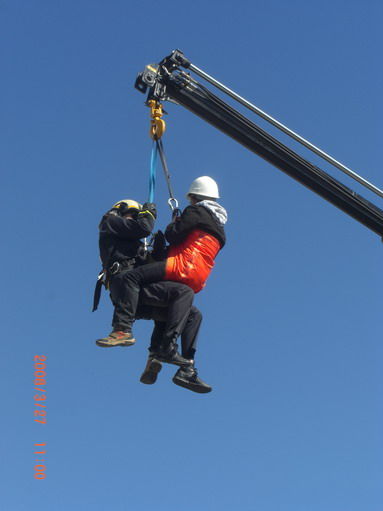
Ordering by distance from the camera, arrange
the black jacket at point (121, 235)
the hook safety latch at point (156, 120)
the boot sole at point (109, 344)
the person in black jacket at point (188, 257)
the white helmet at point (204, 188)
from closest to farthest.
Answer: the boot sole at point (109, 344)
the person in black jacket at point (188, 257)
the black jacket at point (121, 235)
the white helmet at point (204, 188)
the hook safety latch at point (156, 120)

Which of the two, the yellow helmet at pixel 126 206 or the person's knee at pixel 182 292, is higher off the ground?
the yellow helmet at pixel 126 206

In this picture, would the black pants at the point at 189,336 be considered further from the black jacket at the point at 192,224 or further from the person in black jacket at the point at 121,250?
the black jacket at the point at 192,224

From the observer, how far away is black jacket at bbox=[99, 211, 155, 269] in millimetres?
9242

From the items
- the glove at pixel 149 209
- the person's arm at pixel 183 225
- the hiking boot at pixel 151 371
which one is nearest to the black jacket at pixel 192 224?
the person's arm at pixel 183 225

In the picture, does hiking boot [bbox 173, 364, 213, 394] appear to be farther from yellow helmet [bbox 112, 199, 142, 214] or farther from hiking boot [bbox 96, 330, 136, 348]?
yellow helmet [bbox 112, 199, 142, 214]

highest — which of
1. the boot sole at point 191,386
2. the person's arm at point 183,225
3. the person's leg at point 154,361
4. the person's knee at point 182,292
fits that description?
the person's arm at point 183,225

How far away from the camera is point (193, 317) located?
943 cm

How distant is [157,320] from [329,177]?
8.71 feet

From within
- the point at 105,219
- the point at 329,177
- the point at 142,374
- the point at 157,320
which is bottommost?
the point at 142,374

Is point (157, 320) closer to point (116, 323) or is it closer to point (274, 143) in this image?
point (116, 323)

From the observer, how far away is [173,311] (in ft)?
29.7

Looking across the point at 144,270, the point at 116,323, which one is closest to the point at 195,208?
the point at 144,270

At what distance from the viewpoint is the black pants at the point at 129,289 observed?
9062 millimetres

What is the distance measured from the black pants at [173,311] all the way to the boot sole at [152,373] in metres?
0.21
